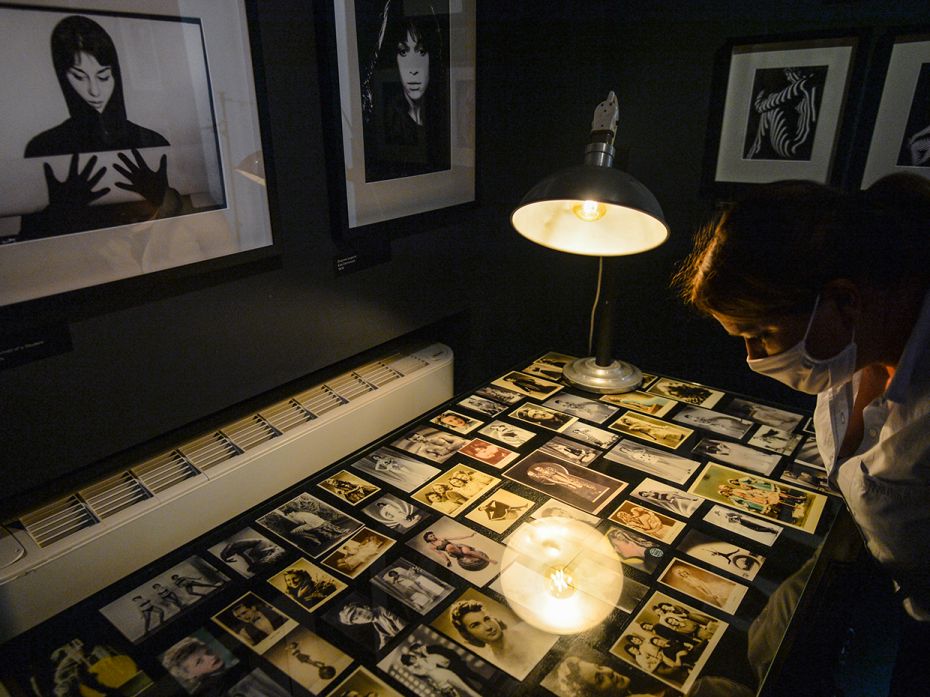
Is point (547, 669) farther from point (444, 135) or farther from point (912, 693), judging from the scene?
point (444, 135)

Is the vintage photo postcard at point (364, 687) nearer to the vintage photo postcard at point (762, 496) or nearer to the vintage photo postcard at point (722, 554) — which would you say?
the vintage photo postcard at point (722, 554)

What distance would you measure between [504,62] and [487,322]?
827 millimetres

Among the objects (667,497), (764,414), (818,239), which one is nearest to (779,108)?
(764,414)

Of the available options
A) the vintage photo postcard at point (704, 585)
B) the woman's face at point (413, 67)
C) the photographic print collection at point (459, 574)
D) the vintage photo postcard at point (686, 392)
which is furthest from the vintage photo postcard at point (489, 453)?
the woman's face at point (413, 67)

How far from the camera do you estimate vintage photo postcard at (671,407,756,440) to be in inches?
60.0

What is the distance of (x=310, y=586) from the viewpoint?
1062 mm

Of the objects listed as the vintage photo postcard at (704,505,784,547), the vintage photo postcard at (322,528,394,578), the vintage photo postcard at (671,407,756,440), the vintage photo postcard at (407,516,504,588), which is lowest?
the vintage photo postcard at (322,528,394,578)

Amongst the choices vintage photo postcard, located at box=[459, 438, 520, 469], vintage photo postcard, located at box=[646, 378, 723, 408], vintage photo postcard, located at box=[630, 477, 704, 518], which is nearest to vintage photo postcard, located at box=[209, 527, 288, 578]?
vintage photo postcard, located at box=[459, 438, 520, 469]

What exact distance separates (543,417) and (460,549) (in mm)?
534

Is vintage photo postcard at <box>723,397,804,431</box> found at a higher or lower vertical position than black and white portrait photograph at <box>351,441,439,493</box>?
higher

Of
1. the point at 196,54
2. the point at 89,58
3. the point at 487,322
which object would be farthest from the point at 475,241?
the point at 89,58

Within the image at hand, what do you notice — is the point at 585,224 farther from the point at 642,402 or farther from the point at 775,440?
the point at 775,440

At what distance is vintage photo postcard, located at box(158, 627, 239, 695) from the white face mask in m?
1.00

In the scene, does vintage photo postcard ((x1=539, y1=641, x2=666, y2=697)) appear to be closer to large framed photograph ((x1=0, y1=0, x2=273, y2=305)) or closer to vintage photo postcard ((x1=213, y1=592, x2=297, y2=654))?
vintage photo postcard ((x1=213, y1=592, x2=297, y2=654))
